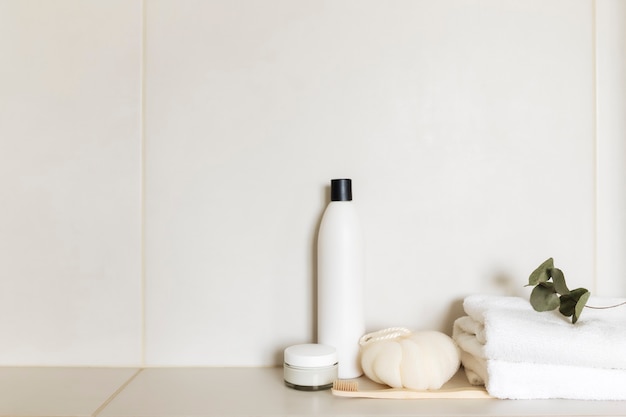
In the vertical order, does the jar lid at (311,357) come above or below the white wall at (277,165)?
below

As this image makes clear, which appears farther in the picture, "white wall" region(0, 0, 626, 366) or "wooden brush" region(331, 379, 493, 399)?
"white wall" region(0, 0, 626, 366)

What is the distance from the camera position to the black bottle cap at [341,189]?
0.78 metres

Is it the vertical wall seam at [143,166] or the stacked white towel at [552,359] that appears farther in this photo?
the vertical wall seam at [143,166]

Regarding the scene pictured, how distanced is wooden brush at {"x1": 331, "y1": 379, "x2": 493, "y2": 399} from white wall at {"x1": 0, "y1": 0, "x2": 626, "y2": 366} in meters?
0.15

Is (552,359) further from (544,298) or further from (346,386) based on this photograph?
(346,386)

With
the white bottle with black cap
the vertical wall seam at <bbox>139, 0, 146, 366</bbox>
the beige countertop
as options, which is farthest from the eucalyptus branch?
the vertical wall seam at <bbox>139, 0, 146, 366</bbox>

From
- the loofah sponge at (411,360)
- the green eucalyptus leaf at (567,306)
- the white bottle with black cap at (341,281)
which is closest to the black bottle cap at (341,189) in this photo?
the white bottle with black cap at (341,281)

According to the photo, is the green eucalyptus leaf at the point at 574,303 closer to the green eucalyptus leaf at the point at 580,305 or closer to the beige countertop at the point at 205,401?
the green eucalyptus leaf at the point at 580,305

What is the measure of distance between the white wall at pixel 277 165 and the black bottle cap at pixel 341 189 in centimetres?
5

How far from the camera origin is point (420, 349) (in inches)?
27.0

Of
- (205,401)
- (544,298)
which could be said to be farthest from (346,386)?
(544,298)

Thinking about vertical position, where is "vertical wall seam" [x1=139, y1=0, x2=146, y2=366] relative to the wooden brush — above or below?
above

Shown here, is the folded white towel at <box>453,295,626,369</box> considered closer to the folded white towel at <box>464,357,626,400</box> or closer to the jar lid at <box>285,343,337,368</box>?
the folded white towel at <box>464,357,626,400</box>

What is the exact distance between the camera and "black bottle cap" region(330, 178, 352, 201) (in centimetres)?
78
